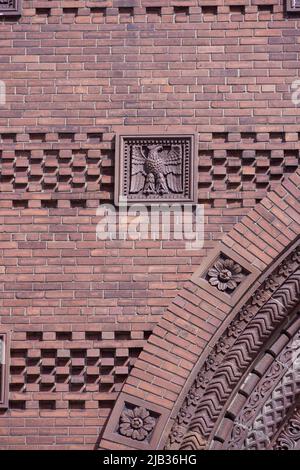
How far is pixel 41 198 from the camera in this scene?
A: 848 centimetres

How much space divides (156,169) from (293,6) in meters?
1.37

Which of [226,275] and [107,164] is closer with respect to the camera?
[226,275]

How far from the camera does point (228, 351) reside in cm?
822

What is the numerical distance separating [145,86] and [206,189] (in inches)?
30.1

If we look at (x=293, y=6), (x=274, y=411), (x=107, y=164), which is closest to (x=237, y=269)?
(x=274, y=411)

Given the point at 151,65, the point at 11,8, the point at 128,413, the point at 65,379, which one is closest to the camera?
the point at 128,413

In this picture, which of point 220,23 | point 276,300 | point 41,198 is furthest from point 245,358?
point 220,23

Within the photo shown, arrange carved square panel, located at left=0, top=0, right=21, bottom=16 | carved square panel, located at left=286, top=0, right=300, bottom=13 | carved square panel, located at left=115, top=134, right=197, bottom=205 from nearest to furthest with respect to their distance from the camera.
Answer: carved square panel, located at left=115, top=134, right=197, bottom=205, carved square panel, located at left=286, top=0, right=300, bottom=13, carved square panel, located at left=0, top=0, right=21, bottom=16

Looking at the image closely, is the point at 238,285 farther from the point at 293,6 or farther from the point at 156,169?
the point at 293,6

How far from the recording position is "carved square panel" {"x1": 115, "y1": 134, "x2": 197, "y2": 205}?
27.6 feet

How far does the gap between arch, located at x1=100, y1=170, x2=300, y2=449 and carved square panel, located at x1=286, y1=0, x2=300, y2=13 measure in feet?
3.83

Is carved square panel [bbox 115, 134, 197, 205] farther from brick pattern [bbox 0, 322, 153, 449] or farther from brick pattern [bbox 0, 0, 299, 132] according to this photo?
brick pattern [bbox 0, 322, 153, 449]

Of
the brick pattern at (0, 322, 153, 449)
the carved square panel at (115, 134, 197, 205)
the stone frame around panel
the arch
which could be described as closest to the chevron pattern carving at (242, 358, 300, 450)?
the arch

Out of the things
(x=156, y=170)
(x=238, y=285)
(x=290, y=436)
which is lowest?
(x=290, y=436)
